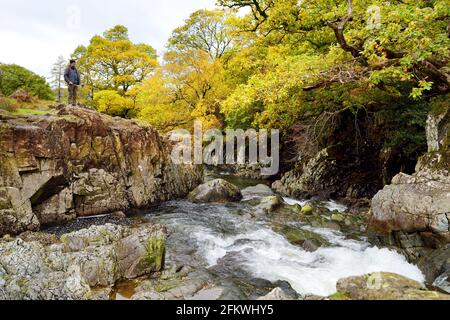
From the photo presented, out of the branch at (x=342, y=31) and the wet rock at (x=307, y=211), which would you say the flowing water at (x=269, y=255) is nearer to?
the wet rock at (x=307, y=211)

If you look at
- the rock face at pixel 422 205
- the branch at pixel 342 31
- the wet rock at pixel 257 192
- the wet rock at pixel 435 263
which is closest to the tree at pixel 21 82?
the wet rock at pixel 257 192

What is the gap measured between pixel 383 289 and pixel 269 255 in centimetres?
413

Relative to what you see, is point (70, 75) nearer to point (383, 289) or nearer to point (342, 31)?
point (342, 31)

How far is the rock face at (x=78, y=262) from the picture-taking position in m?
6.04

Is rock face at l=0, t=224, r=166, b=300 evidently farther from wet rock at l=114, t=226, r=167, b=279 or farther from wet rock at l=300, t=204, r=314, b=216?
wet rock at l=300, t=204, r=314, b=216

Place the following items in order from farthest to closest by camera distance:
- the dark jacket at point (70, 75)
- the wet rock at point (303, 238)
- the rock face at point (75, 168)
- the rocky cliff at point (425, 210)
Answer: the dark jacket at point (70, 75) → the rock face at point (75, 168) → the wet rock at point (303, 238) → the rocky cliff at point (425, 210)

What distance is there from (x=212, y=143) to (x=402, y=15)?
2377 centimetres

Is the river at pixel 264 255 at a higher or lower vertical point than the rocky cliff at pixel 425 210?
lower

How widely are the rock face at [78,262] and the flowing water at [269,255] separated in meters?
1.19

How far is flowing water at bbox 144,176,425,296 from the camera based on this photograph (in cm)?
803

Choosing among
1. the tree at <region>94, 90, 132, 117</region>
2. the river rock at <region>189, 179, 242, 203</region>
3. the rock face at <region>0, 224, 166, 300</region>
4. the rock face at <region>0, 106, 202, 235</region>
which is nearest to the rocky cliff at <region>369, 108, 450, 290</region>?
the rock face at <region>0, 224, 166, 300</region>

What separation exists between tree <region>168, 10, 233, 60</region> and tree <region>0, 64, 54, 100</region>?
13387 millimetres

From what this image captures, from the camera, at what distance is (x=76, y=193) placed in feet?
40.9
